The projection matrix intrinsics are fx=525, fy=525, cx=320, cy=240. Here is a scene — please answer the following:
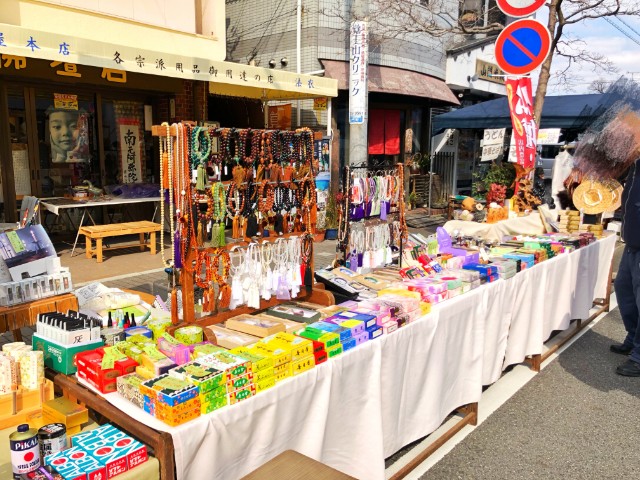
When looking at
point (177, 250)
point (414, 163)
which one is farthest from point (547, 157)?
point (177, 250)

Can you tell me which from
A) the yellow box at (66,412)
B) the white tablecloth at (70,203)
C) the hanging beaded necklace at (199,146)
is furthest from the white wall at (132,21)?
the yellow box at (66,412)

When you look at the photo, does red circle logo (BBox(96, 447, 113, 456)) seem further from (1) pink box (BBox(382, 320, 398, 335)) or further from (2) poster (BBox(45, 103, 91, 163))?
(2) poster (BBox(45, 103, 91, 163))

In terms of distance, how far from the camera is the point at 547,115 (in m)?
10.9

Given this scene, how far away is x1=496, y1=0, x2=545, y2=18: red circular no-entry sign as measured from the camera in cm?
609

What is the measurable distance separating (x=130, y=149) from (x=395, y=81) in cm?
592

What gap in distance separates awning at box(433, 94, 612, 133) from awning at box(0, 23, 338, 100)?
3663mm

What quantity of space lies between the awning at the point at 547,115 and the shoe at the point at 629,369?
6.72 m

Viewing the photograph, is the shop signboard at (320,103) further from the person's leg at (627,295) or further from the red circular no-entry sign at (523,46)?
the person's leg at (627,295)

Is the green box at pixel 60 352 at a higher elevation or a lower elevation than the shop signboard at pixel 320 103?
lower

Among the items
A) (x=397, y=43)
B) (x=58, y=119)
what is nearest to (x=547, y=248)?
(x=58, y=119)

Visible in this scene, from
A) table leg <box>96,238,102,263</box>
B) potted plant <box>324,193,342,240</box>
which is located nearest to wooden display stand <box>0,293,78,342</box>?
table leg <box>96,238,102,263</box>

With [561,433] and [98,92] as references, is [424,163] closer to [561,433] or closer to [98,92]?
[98,92]

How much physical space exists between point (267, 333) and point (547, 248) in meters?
Answer: 3.00

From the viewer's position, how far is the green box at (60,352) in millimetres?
2516
